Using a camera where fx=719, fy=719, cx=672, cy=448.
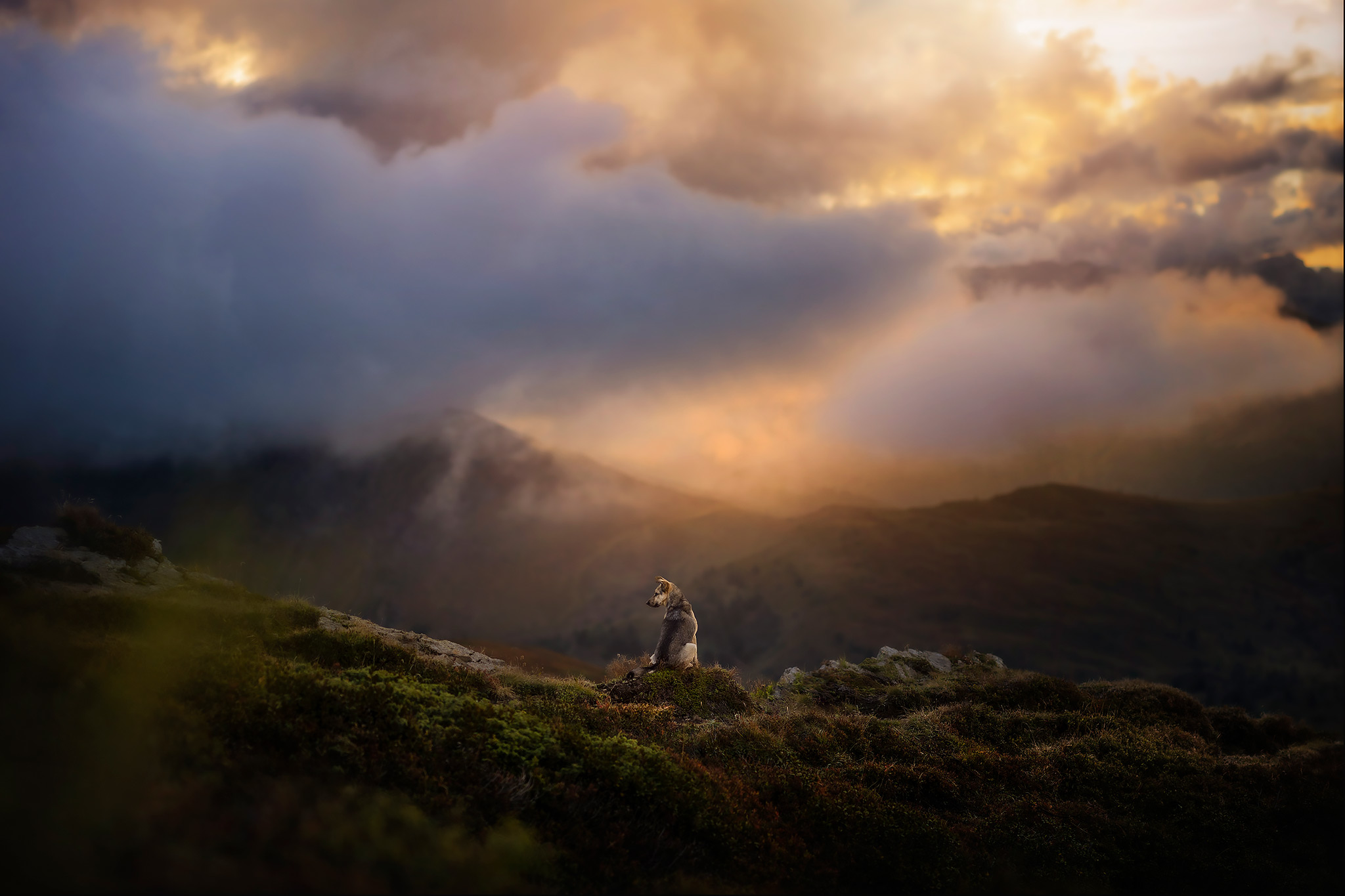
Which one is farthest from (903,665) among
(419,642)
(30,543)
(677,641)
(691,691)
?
(30,543)

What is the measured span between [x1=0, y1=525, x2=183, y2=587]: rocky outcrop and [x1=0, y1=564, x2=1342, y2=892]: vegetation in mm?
859

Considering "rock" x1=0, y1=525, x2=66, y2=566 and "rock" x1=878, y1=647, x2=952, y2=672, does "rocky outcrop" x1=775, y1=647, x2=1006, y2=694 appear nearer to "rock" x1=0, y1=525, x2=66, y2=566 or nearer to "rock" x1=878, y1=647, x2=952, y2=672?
"rock" x1=878, y1=647, x2=952, y2=672

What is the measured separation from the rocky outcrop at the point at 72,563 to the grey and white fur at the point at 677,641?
38.2 ft

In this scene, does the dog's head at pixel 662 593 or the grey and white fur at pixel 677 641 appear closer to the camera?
the grey and white fur at pixel 677 641

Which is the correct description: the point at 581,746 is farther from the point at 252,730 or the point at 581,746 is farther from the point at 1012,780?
the point at 1012,780

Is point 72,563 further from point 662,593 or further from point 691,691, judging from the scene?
point 662,593

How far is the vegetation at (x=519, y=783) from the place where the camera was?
6215 millimetres

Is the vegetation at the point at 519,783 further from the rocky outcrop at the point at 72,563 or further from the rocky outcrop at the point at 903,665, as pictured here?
the rocky outcrop at the point at 903,665

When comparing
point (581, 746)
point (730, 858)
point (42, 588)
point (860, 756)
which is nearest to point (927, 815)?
point (860, 756)

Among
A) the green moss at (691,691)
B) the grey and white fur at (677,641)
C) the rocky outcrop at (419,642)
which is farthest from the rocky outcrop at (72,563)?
the grey and white fur at (677,641)

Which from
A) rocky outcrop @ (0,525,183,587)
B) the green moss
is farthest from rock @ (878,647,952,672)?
rocky outcrop @ (0,525,183,587)

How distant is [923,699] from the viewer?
66.5ft

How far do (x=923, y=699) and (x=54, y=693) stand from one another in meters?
19.2

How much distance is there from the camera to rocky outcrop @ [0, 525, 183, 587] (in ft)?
47.2
